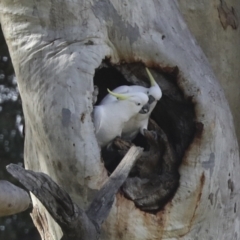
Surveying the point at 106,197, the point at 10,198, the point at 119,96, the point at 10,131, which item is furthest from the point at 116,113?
the point at 10,131

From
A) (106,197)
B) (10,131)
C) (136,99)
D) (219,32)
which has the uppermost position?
(219,32)

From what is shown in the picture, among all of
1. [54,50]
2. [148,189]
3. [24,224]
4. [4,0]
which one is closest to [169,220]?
[148,189]

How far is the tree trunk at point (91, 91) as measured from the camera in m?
1.32

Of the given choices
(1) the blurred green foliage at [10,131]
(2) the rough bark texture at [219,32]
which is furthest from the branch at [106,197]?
(1) the blurred green foliage at [10,131]

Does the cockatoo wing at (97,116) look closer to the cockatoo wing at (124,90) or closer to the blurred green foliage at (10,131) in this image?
the cockatoo wing at (124,90)

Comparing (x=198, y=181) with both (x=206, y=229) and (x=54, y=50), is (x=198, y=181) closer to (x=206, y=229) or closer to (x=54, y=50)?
(x=206, y=229)

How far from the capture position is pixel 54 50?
4.49 feet

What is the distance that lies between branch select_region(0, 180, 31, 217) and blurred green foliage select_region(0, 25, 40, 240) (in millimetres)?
2162

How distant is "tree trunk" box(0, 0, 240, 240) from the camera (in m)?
1.32

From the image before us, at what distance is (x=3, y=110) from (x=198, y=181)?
2.02 m

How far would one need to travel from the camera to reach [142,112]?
56.4 inches

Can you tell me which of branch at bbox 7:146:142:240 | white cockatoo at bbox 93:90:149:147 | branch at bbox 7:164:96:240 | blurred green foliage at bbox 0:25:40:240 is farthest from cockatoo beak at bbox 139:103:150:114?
blurred green foliage at bbox 0:25:40:240

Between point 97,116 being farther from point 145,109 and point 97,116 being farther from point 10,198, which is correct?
point 10,198

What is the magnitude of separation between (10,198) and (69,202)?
0.10m
